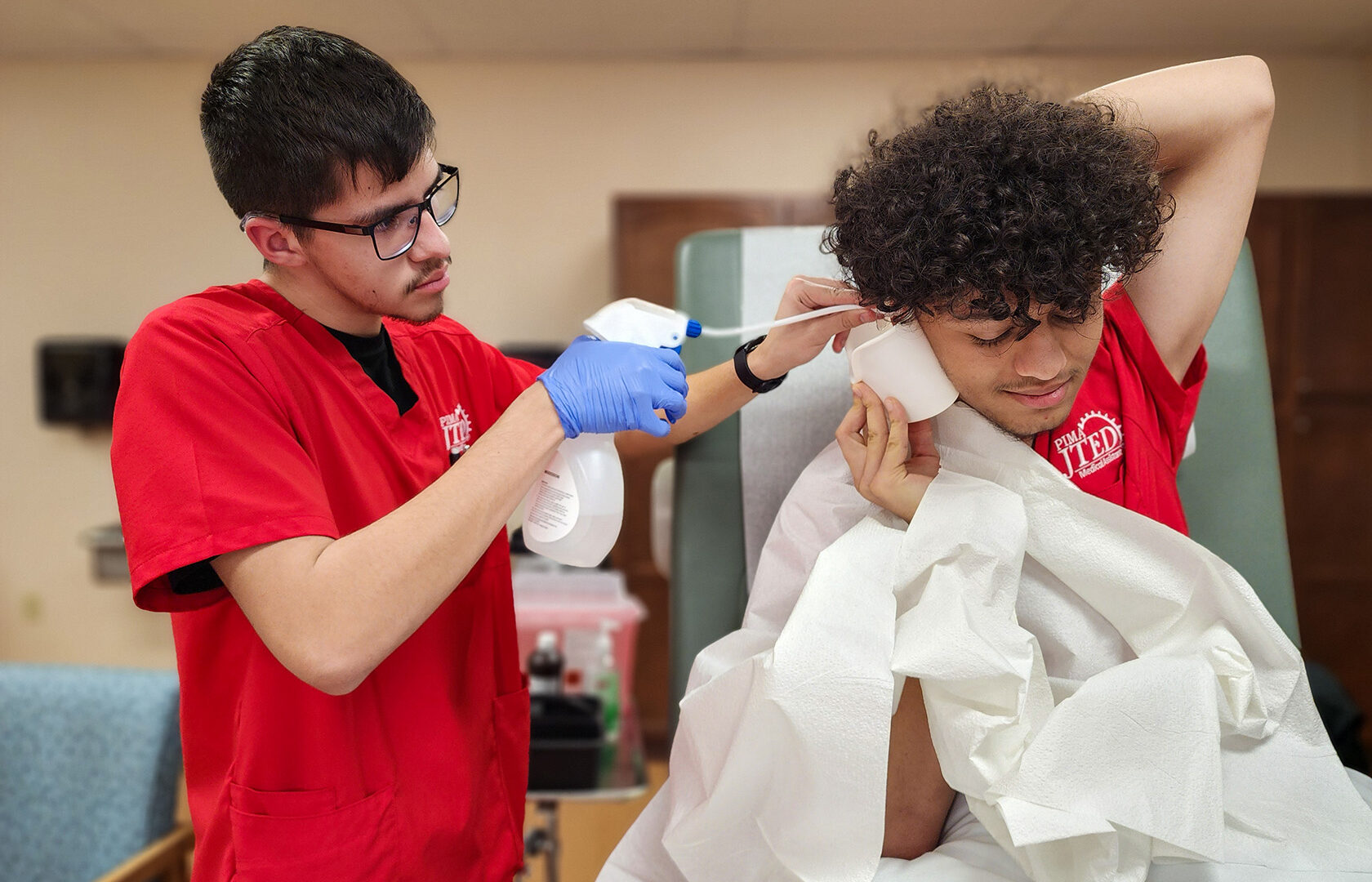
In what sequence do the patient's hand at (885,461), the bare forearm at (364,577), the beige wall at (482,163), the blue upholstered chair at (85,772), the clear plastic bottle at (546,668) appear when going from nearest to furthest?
the bare forearm at (364,577)
the patient's hand at (885,461)
the blue upholstered chair at (85,772)
the clear plastic bottle at (546,668)
the beige wall at (482,163)

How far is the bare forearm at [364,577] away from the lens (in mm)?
821

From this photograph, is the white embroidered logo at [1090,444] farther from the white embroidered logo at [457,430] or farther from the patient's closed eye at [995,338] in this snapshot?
the white embroidered logo at [457,430]

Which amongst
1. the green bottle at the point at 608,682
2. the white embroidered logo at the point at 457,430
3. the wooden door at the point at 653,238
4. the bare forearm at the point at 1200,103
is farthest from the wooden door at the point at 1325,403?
the white embroidered logo at the point at 457,430

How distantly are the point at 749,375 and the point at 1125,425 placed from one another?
18.8 inches

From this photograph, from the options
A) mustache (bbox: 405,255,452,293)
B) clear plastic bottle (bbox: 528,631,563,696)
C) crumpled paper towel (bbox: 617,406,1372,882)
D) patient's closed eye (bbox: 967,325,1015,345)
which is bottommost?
clear plastic bottle (bbox: 528,631,563,696)

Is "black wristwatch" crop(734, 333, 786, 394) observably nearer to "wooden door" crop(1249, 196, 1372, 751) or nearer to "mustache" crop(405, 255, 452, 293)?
"mustache" crop(405, 255, 452, 293)

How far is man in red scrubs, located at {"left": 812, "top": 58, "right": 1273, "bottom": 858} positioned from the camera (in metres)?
0.92

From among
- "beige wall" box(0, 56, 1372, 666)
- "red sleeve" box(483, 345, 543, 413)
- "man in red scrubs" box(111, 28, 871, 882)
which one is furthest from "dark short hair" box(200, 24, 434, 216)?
"beige wall" box(0, 56, 1372, 666)

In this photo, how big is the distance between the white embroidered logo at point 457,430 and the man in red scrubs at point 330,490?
16 mm

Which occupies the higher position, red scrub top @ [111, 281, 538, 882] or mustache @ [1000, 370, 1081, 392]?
mustache @ [1000, 370, 1081, 392]

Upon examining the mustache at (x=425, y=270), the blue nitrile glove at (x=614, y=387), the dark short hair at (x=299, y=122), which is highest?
the dark short hair at (x=299, y=122)

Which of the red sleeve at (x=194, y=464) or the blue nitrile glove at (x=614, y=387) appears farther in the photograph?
the blue nitrile glove at (x=614, y=387)

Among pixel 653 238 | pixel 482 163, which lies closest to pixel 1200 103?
pixel 653 238

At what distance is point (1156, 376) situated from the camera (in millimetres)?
1130
